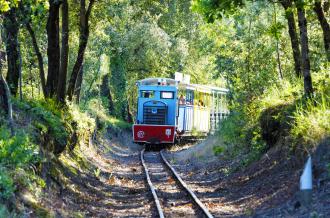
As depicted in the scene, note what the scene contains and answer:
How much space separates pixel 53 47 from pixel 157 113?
14049mm

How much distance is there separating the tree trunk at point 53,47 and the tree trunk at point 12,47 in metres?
1.20

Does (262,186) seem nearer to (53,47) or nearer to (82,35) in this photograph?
(53,47)

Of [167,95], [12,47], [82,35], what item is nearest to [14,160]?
[12,47]

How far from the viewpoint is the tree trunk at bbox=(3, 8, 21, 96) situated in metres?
15.4

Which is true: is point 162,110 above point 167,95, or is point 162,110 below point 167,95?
below

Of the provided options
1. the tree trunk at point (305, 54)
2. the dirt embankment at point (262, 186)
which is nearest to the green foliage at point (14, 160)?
the dirt embankment at point (262, 186)

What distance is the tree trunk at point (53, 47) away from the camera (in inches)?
773

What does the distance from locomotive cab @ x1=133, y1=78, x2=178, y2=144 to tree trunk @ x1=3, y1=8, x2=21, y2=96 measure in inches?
556

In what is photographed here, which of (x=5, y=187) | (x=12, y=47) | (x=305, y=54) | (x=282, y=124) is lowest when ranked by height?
(x=5, y=187)

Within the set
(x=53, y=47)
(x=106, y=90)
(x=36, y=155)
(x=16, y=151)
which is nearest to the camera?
(x=16, y=151)

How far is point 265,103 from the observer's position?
60.4ft

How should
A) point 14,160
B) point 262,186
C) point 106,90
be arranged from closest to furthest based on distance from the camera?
point 14,160 → point 262,186 → point 106,90

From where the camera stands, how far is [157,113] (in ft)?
111

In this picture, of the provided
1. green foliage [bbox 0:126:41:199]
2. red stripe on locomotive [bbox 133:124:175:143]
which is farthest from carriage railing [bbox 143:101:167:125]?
green foliage [bbox 0:126:41:199]
